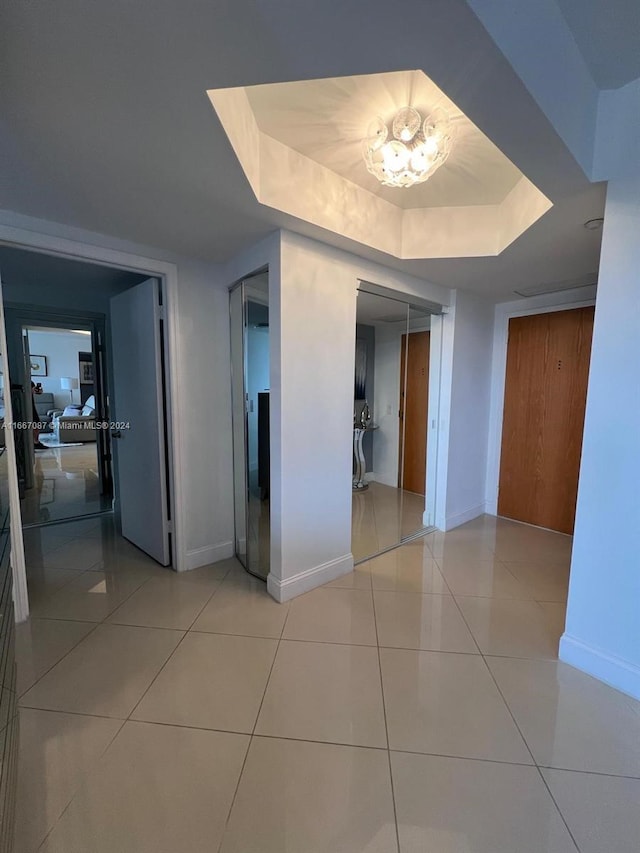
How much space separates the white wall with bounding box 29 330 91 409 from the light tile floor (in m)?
6.88

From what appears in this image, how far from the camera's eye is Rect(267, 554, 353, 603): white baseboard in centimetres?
220

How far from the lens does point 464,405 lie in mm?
3412

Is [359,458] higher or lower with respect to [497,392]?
lower

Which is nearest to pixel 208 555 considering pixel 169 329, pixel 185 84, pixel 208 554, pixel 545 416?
pixel 208 554

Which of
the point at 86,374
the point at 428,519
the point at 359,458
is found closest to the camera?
the point at 359,458

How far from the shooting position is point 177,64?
0.97 meters

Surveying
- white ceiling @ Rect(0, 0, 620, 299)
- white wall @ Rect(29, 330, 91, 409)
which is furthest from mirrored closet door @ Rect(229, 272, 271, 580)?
white wall @ Rect(29, 330, 91, 409)

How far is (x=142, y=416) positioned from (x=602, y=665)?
3100 millimetres

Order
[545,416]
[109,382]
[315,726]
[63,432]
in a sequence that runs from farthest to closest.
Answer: [63,432] → [109,382] → [545,416] → [315,726]

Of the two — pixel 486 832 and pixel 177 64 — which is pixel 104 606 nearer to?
pixel 486 832

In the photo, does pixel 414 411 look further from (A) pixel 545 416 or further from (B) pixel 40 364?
(B) pixel 40 364

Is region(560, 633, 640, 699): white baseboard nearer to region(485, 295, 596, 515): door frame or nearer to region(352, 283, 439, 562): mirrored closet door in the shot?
region(352, 283, 439, 562): mirrored closet door

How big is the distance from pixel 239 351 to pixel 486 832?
2.56m

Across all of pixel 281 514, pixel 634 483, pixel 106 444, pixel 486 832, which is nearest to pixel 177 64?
pixel 281 514
